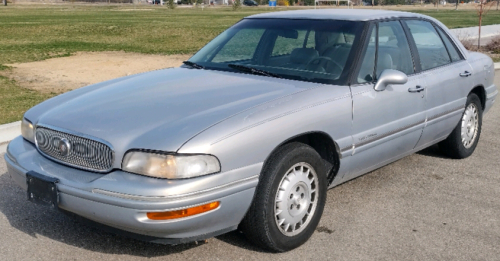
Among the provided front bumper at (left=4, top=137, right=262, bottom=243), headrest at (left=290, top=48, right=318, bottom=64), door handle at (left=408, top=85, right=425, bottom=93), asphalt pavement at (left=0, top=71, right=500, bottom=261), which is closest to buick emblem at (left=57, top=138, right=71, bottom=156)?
front bumper at (left=4, top=137, right=262, bottom=243)

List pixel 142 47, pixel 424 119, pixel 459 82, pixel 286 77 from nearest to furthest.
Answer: pixel 286 77 < pixel 424 119 < pixel 459 82 < pixel 142 47

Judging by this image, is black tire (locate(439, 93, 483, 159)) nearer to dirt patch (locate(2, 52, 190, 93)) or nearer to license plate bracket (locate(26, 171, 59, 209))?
license plate bracket (locate(26, 171, 59, 209))

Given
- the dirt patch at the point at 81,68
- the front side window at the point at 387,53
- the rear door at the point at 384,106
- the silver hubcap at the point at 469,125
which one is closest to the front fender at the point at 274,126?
the rear door at the point at 384,106

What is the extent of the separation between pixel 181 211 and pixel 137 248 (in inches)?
31.8

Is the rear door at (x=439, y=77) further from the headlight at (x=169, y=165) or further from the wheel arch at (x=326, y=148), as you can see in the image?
the headlight at (x=169, y=165)

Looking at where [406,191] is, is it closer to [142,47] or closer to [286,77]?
[286,77]

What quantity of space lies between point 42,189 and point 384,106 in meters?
2.56

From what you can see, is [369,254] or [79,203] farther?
[369,254]

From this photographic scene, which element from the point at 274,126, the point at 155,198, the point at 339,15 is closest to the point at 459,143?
the point at 339,15

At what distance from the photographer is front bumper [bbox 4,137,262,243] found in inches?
125

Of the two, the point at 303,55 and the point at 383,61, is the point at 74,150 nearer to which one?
the point at 303,55

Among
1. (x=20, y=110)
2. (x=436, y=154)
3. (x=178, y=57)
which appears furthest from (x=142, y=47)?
(x=436, y=154)

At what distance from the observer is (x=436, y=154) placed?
6.29 meters

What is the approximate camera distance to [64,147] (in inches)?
142
